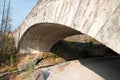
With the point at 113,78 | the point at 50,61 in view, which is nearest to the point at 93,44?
the point at 50,61

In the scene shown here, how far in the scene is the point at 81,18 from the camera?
22.9ft

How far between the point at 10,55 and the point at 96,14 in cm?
867

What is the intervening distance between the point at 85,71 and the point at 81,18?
155 inches

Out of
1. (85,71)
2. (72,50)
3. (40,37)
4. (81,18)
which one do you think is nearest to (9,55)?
(40,37)

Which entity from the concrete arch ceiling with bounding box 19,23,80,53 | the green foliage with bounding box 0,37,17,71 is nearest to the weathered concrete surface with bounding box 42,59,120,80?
the concrete arch ceiling with bounding box 19,23,80,53

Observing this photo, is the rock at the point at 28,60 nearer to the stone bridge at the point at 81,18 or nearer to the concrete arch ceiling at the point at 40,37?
the concrete arch ceiling at the point at 40,37

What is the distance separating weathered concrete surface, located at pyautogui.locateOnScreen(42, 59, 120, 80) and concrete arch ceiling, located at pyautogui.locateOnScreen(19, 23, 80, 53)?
137cm

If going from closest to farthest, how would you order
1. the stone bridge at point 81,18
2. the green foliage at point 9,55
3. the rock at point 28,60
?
the stone bridge at point 81,18, the rock at point 28,60, the green foliage at point 9,55

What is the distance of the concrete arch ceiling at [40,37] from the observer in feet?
39.0

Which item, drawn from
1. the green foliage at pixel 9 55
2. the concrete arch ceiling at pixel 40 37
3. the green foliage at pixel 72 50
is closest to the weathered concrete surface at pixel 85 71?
the concrete arch ceiling at pixel 40 37

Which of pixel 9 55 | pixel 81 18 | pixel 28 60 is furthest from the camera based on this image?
pixel 9 55

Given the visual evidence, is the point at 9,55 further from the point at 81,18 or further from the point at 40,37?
the point at 81,18

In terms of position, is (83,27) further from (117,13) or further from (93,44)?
(93,44)

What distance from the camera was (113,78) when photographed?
10078 mm
